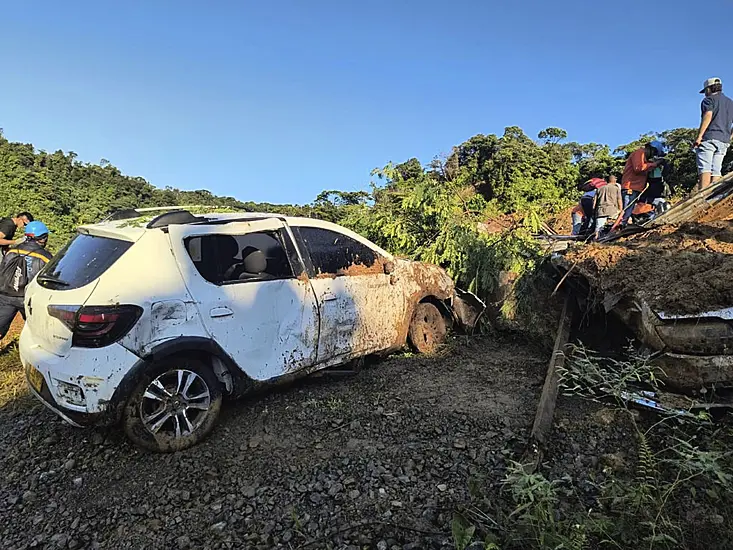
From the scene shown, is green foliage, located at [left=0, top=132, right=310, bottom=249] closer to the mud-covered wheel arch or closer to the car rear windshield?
the mud-covered wheel arch

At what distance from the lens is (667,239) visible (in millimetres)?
5215

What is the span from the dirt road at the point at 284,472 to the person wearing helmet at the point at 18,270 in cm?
181

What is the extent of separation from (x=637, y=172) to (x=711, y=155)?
1.03 metres

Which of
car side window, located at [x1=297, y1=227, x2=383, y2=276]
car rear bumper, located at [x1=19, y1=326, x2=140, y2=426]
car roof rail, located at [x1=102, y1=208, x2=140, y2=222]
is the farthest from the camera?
car side window, located at [x1=297, y1=227, x2=383, y2=276]

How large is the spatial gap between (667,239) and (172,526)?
17.0 ft

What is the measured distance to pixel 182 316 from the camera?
3.72 metres

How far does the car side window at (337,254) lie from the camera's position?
188 inches

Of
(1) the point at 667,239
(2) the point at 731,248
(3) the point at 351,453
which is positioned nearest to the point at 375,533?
(3) the point at 351,453

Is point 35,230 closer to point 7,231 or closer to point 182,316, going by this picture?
point 7,231

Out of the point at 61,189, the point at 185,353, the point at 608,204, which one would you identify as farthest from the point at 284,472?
the point at 61,189

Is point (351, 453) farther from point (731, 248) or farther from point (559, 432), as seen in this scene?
point (731, 248)

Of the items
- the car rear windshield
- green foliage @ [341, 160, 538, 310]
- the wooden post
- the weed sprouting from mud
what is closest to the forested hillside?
green foliage @ [341, 160, 538, 310]

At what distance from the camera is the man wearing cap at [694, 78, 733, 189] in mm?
6805

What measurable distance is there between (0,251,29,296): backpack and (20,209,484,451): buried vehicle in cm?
207
